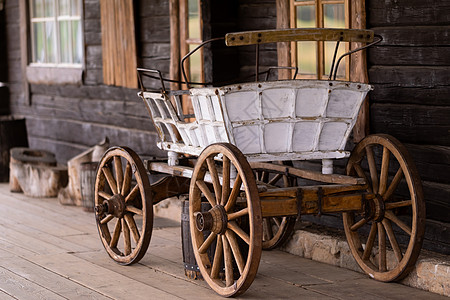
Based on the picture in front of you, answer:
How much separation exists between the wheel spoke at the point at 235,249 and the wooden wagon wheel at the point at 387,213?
0.79 m

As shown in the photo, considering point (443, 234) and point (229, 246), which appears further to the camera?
point (443, 234)

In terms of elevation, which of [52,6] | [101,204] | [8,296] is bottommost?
[8,296]

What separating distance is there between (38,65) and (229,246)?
5.98m

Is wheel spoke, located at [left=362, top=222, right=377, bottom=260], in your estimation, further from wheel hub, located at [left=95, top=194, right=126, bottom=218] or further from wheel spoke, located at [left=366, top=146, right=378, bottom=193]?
wheel hub, located at [left=95, top=194, right=126, bottom=218]

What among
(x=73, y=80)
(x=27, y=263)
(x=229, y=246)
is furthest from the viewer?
(x=73, y=80)

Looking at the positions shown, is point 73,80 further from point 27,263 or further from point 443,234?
point 443,234

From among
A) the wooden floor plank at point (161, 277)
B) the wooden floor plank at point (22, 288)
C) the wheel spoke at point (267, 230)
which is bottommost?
the wooden floor plank at point (161, 277)

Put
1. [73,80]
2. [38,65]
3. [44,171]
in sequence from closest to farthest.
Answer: [44,171] < [73,80] < [38,65]

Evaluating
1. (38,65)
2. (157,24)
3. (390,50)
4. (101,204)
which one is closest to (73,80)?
(38,65)

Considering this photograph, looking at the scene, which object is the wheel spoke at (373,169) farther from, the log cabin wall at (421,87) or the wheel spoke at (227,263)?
the wheel spoke at (227,263)

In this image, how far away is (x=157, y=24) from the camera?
7652 mm

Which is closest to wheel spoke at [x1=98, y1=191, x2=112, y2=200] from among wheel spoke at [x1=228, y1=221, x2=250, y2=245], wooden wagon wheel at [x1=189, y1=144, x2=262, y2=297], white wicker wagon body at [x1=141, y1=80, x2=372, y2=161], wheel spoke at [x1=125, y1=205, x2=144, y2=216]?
wheel spoke at [x1=125, y1=205, x2=144, y2=216]

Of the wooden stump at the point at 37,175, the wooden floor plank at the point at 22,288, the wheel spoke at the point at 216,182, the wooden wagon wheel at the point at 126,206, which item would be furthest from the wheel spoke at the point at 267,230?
the wooden stump at the point at 37,175

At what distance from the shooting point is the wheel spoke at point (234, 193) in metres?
4.41
